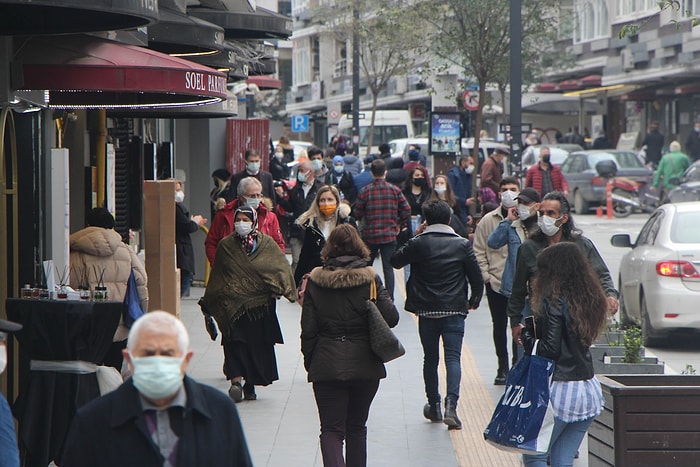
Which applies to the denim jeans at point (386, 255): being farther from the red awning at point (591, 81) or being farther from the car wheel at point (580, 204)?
the red awning at point (591, 81)

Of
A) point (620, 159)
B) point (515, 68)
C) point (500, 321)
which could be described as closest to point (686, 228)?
point (500, 321)

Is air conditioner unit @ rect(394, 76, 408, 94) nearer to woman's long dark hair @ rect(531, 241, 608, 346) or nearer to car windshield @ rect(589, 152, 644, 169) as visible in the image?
car windshield @ rect(589, 152, 644, 169)

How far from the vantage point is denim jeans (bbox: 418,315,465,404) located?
9.26m

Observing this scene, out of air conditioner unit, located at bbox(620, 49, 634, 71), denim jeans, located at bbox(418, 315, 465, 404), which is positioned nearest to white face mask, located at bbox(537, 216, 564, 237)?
denim jeans, located at bbox(418, 315, 465, 404)

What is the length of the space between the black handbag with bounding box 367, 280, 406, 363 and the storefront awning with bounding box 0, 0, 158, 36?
6.59 ft

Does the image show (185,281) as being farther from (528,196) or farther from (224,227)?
(528,196)

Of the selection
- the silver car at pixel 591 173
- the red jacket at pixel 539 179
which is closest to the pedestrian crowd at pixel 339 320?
the red jacket at pixel 539 179

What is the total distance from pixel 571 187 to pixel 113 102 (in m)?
25.3

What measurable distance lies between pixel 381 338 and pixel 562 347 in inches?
40.6

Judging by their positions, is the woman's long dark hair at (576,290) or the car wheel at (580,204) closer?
the woman's long dark hair at (576,290)

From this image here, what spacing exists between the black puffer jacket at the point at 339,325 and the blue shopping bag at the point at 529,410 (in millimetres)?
874

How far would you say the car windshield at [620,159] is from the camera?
112 ft

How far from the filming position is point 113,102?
32.4ft

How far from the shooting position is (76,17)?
23.8ft
